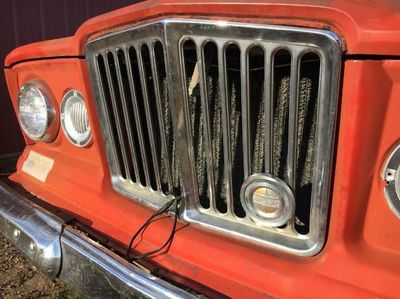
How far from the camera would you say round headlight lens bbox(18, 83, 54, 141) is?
2.12 meters

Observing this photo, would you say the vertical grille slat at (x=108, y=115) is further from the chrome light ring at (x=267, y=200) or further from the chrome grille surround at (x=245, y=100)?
the chrome light ring at (x=267, y=200)

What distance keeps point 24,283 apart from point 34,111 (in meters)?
0.93

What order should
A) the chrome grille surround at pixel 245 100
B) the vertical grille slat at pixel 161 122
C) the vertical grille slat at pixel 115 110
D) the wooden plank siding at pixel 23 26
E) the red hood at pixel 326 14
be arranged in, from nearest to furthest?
the red hood at pixel 326 14
the chrome grille surround at pixel 245 100
the vertical grille slat at pixel 161 122
the vertical grille slat at pixel 115 110
the wooden plank siding at pixel 23 26

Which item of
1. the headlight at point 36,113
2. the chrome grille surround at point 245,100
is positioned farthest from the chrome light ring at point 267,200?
the headlight at point 36,113

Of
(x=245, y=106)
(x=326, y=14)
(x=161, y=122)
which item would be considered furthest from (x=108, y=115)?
(x=326, y=14)

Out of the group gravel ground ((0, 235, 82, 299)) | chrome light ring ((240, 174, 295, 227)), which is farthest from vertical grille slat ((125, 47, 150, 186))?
gravel ground ((0, 235, 82, 299))

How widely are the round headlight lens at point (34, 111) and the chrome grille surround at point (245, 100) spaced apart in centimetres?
36

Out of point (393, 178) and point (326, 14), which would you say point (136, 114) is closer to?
A: point (326, 14)

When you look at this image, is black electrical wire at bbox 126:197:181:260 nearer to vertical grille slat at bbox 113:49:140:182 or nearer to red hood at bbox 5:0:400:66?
vertical grille slat at bbox 113:49:140:182

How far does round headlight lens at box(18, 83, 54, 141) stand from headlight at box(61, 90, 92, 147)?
0.25ft

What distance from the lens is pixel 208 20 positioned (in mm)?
1389

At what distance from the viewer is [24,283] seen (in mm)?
2482

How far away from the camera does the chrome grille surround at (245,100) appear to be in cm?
127

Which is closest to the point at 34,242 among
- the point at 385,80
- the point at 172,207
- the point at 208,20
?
the point at 172,207
